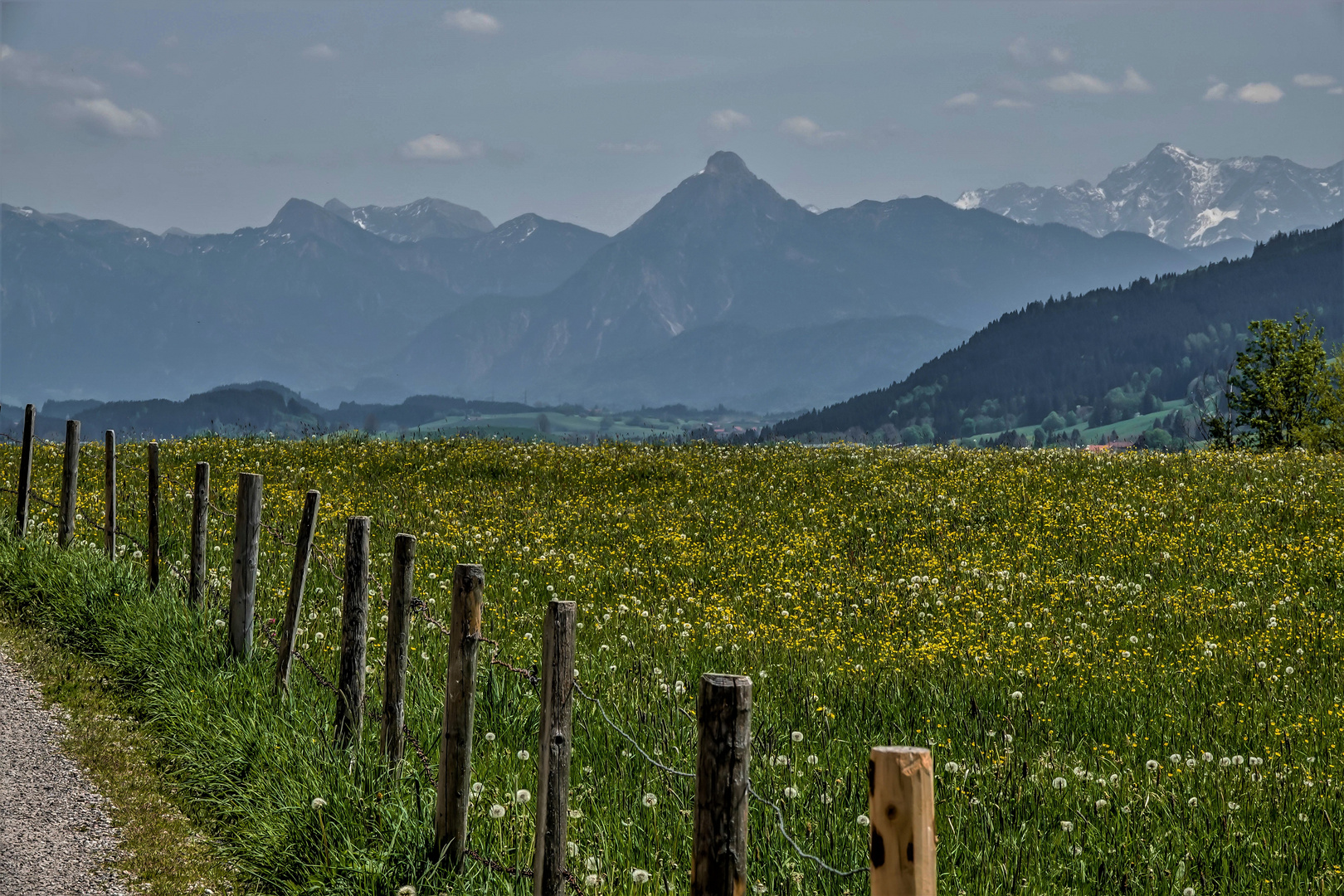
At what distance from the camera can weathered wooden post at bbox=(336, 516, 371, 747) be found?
25.5 ft

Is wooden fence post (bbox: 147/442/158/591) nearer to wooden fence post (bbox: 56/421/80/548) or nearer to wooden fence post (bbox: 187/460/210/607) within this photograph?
wooden fence post (bbox: 187/460/210/607)

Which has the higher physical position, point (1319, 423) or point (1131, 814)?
point (1319, 423)

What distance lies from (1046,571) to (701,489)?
9.02 metres

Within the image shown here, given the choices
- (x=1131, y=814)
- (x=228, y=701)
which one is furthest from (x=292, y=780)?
(x=1131, y=814)

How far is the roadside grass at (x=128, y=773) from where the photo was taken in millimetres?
6914

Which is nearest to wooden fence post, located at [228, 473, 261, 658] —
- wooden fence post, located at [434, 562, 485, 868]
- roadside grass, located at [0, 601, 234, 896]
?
roadside grass, located at [0, 601, 234, 896]

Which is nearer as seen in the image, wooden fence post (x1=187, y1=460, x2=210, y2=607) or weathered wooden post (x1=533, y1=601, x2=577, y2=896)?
weathered wooden post (x1=533, y1=601, x2=577, y2=896)

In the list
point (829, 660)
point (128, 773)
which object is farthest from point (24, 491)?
point (829, 660)

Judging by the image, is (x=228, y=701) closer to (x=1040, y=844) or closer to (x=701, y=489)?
(x=1040, y=844)

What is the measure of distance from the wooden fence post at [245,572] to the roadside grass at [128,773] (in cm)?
113

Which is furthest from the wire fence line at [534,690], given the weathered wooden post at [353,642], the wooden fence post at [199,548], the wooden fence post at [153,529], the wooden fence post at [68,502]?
the wooden fence post at [68,502]

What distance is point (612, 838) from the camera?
21.8 ft

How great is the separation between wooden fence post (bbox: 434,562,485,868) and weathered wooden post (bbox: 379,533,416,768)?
1.07 m

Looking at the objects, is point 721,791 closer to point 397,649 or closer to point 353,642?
point 397,649
